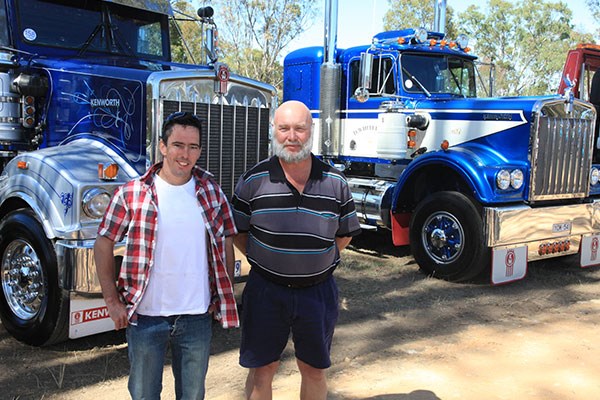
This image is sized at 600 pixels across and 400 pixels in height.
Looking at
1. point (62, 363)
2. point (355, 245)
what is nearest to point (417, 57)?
point (355, 245)

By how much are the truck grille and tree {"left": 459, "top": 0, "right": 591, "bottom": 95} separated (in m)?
29.2

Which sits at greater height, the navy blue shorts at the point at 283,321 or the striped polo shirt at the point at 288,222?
the striped polo shirt at the point at 288,222

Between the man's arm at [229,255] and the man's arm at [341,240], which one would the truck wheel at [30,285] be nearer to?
the man's arm at [229,255]

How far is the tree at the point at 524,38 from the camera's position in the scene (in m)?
35.0

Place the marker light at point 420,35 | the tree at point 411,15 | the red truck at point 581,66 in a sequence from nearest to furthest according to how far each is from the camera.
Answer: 1. the marker light at point 420,35
2. the red truck at point 581,66
3. the tree at point 411,15

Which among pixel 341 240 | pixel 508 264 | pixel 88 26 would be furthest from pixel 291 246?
pixel 508 264

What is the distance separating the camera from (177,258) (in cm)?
254

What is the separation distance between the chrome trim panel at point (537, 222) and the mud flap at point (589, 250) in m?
0.09

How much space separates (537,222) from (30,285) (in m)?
4.90

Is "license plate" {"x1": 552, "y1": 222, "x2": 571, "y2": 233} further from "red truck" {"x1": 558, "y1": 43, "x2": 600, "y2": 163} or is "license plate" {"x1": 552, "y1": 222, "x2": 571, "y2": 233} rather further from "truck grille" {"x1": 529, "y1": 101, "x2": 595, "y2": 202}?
"red truck" {"x1": 558, "y1": 43, "x2": 600, "y2": 163}

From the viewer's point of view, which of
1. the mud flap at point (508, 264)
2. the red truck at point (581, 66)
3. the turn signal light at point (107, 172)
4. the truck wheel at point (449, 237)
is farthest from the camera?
the red truck at point (581, 66)

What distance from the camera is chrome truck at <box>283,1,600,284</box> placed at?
20.4 ft

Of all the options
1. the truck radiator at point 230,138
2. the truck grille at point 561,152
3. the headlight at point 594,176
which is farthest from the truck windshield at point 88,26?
the headlight at point 594,176

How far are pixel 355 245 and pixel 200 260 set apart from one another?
625cm
